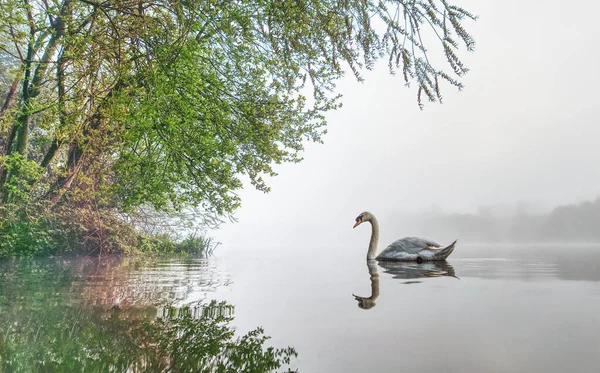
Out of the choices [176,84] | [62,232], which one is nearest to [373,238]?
[176,84]

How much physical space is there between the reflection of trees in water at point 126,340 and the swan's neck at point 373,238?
7271 millimetres

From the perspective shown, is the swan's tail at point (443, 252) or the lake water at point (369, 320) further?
the swan's tail at point (443, 252)

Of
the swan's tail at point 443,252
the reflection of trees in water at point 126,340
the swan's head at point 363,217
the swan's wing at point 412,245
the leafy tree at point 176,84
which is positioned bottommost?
the reflection of trees in water at point 126,340

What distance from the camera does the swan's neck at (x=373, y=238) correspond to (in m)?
10.1

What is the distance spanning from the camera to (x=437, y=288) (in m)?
4.41

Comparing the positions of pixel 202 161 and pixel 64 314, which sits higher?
pixel 202 161

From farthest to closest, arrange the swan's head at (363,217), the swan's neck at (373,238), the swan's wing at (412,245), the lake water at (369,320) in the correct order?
the swan's head at (363,217) → the swan's neck at (373,238) → the swan's wing at (412,245) → the lake water at (369,320)

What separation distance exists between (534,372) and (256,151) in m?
8.31

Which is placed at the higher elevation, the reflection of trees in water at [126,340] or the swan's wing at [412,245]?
the swan's wing at [412,245]

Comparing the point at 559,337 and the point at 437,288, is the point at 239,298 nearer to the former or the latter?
the point at 437,288

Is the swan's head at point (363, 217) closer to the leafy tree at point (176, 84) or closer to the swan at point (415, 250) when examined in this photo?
the swan at point (415, 250)

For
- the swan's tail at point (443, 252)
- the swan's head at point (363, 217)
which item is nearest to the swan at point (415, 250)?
the swan's tail at point (443, 252)

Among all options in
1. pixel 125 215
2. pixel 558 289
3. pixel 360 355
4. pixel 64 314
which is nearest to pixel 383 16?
pixel 360 355

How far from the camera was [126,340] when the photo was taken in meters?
A: 2.34
